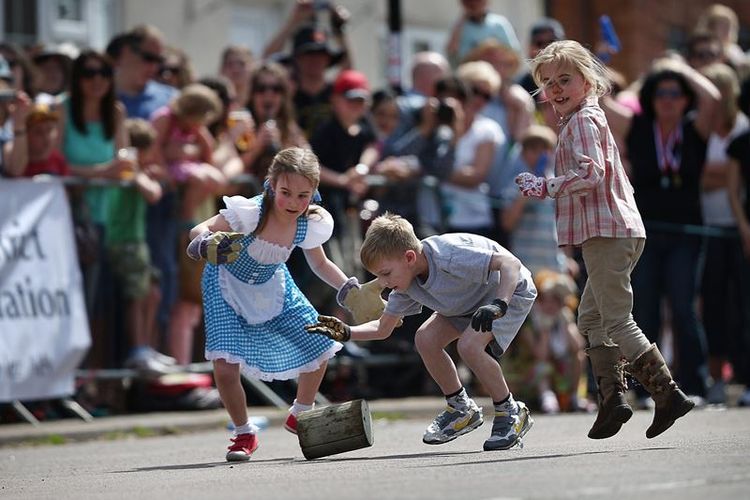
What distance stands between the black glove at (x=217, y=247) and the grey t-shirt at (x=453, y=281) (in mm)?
812

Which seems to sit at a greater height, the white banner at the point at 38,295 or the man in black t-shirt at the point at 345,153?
the man in black t-shirt at the point at 345,153

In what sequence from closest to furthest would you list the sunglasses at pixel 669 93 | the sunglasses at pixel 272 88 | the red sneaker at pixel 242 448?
the red sneaker at pixel 242 448 < the sunglasses at pixel 669 93 < the sunglasses at pixel 272 88

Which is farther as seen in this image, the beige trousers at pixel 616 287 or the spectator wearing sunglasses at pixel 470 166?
the spectator wearing sunglasses at pixel 470 166

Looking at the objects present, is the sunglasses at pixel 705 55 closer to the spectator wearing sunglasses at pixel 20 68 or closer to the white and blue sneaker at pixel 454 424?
the spectator wearing sunglasses at pixel 20 68

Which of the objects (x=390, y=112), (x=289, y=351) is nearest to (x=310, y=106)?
(x=390, y=112)

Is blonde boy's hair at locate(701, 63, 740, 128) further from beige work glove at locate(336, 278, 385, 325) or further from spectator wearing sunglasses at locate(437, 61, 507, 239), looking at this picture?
beige work glove at locate(336, 278, 385, 325)

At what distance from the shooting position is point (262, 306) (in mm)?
8852

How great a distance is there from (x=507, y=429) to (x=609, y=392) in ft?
1.77

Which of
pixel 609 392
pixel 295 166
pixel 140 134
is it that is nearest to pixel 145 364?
pixel 140 134

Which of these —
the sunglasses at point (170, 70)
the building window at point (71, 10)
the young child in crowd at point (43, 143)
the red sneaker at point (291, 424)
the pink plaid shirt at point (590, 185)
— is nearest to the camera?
the pink plaid shirt at point (590, 185)

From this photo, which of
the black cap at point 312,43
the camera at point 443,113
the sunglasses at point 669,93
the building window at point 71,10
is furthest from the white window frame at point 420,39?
the sunglasses at point 669,93

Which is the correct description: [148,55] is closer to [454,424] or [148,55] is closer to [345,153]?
[345,153]

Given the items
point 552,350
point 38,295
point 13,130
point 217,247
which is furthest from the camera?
point 552,350

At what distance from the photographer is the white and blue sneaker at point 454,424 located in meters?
8.47
